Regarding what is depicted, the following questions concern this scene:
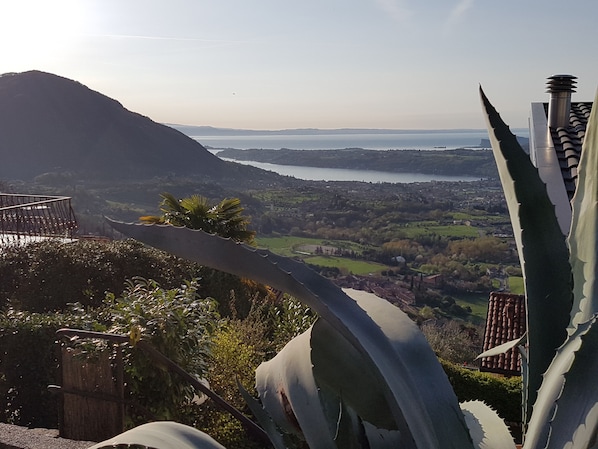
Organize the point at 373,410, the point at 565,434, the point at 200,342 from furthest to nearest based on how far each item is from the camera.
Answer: the point at 200,342, the point at 373,410, the point at 565,434

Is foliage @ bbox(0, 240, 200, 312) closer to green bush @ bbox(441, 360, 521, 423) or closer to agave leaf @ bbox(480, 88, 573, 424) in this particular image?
green bush @ bbox(441, 360, 521, 423)

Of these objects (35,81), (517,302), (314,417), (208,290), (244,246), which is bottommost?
(517,302)

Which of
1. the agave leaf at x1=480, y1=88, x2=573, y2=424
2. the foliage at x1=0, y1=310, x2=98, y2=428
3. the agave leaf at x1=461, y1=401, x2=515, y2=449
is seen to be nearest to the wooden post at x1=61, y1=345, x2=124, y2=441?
the foliage at x1=0, y1=310, x2=98, y2=428

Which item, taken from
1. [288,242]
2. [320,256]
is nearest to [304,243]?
[288,242]

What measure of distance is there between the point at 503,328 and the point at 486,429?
10021mm

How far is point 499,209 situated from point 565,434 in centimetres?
3532

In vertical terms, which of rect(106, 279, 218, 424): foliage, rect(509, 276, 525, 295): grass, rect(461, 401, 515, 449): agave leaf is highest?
rect(461, 401, 515, 449): agave leaf

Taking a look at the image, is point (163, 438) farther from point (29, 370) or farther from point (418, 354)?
point (29, 370)

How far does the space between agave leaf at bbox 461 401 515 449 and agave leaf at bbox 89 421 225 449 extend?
500 mm

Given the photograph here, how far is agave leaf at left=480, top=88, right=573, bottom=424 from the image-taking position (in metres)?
1.04

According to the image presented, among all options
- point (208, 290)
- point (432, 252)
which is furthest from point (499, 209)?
point (208, 290)

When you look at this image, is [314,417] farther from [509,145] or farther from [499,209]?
[499,209]

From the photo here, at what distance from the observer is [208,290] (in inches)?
271

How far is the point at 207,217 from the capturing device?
798 cm
